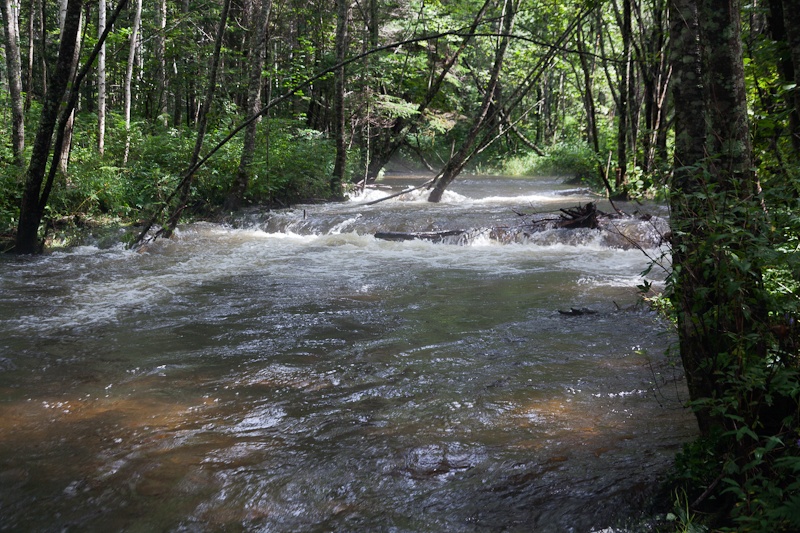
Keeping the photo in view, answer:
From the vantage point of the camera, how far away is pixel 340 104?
1784 cm

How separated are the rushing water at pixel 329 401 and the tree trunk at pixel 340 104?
8.88 meters

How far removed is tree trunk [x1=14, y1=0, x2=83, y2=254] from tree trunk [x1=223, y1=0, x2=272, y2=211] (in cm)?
430

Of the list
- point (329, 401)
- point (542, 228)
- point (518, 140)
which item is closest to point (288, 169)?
point (542, 228)

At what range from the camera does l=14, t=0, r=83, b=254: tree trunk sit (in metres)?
8.92

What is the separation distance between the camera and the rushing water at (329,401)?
337 cm

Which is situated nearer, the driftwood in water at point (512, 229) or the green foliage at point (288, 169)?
the driftwood in water at point (512, 229)

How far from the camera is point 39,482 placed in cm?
359

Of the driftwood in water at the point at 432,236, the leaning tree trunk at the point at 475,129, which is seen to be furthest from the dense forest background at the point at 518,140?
the driftwood in water at the point at 432,236

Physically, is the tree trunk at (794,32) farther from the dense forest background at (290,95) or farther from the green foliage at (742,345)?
the green foliage at (742,345)

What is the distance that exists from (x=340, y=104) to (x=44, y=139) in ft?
31.0

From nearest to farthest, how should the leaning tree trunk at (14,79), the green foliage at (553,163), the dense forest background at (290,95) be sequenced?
the leaning tree trunk at (14,79) < the dense forest background at (290,95) < the green foliage at (553,163)

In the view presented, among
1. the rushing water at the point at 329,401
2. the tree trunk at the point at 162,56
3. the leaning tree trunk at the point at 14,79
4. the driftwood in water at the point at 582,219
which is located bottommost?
the rushing water at the point at 329,401

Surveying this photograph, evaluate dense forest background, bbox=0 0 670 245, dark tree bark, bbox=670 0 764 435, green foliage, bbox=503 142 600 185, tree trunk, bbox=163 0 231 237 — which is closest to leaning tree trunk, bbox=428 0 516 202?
dense forest background, bbox=0 0 670 245

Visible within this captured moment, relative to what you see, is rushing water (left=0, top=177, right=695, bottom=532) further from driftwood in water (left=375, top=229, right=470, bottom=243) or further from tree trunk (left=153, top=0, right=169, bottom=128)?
tree trunk (left=153, top=0, right=169, bottom=128)
